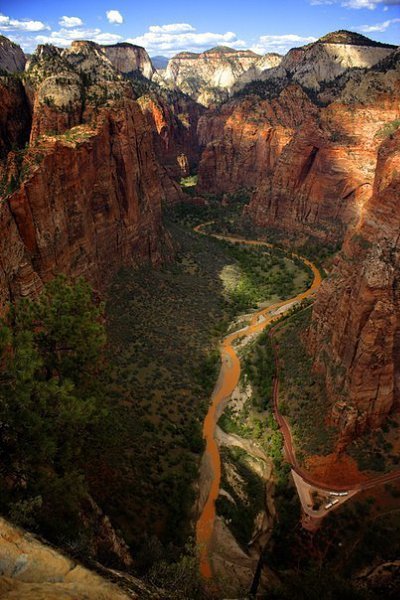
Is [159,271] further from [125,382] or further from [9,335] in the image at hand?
[9,335]

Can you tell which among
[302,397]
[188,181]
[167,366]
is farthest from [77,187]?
[188,181]

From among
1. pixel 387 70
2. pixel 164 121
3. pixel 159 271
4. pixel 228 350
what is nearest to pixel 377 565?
pixel 228 350

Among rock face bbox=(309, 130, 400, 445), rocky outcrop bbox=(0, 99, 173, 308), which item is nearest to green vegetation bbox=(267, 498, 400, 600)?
rock face bbox=(309, 130, 400, 445)

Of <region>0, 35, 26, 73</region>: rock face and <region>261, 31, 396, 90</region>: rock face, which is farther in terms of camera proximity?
<region>261, 31, 396, 90</region>: rock face

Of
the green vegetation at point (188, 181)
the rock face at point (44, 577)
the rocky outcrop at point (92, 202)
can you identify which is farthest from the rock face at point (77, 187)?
the green vegetation at point (188, 181)

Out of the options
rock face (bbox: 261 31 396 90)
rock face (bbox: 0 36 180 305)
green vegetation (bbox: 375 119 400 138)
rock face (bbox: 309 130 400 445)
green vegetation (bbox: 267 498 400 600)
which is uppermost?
rock face (bbox: 261 31 396 90)

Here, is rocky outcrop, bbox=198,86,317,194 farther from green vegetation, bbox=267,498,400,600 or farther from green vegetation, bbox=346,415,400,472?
green vegetation, bbox=267,498,400,600
